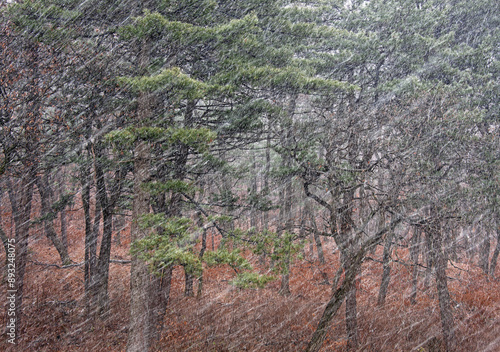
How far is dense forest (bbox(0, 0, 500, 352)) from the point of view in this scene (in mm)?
6770

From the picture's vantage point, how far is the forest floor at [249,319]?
8.97m

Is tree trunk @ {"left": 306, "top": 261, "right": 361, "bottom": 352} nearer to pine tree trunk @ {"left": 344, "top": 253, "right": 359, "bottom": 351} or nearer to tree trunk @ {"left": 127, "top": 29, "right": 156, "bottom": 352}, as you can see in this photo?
pine tree trunk @ {"left": 344, "top": 253, "right": 359, "bottom": 351}

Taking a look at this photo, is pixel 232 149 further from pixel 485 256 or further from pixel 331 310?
pixel 485 256

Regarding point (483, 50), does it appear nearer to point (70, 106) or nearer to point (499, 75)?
point (499, 75)

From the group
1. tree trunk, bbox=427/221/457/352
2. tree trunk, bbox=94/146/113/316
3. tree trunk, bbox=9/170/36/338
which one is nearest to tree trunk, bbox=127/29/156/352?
tree trunk, bbox=94/146/113/316

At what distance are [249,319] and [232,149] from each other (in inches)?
223

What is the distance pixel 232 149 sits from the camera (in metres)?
8.48

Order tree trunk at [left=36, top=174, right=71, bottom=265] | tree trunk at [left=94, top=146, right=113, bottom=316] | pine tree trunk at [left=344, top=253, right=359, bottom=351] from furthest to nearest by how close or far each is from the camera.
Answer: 1. tree trunk at [left=36, top=174, right=71, bottom=265]
2. tree trunk at [left=94, top=146, right=113, bottom=316]
3. pine tree trunk at [left=344, top=253, right=359, bottom=351]

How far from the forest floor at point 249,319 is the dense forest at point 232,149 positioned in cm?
7

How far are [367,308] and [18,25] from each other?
1313cm

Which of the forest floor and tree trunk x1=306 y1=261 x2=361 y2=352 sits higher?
tree trunk x1=306 y1=261 x2=361 y2=352

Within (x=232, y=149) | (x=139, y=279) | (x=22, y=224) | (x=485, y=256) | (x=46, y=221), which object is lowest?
(x=485, y=256)

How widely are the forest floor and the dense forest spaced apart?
69 millimetres

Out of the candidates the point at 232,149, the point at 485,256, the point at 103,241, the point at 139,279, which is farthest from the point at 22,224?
the point at 485,256
